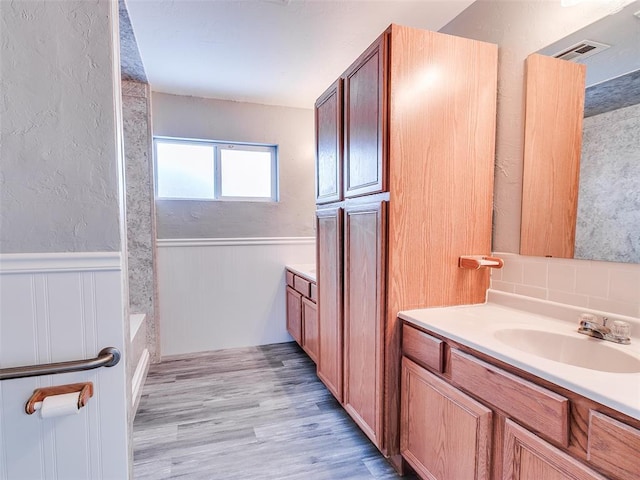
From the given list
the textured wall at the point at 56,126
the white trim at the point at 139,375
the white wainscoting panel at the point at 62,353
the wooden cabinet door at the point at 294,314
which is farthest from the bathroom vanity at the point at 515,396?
the white trim at the point at 139,375

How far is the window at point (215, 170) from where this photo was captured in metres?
3.05

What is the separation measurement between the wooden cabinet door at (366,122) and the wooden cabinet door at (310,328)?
1.12m

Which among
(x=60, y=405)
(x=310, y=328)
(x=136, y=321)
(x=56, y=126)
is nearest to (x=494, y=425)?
(x=60, y=405)

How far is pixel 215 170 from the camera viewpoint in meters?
3.18

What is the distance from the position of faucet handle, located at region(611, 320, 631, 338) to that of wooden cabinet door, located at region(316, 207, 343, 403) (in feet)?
3.89

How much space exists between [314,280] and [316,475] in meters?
1.26

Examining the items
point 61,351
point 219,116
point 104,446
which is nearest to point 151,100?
point 219,116

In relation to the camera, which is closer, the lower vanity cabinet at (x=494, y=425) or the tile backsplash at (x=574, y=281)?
the lower vanity cabinet at (x=494, y=425)

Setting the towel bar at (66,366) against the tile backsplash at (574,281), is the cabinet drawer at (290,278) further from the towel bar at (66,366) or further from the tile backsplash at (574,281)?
the towel bar at (66,366)

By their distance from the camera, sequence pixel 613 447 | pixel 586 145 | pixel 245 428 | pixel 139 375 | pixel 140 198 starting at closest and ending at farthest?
1. pixel 613 447
2. pixel 586 145
3. pixel 245 428
4. pixel 139 375
5. pixel 140 198

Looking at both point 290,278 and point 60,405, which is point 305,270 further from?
point 60,405

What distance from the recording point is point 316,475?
159cm

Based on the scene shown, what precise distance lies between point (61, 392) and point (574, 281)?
179 centimetres

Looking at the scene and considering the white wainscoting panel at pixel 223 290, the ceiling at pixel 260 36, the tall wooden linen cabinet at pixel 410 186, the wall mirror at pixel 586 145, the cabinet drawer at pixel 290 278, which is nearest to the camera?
the wall mirror at pixel 586 145
